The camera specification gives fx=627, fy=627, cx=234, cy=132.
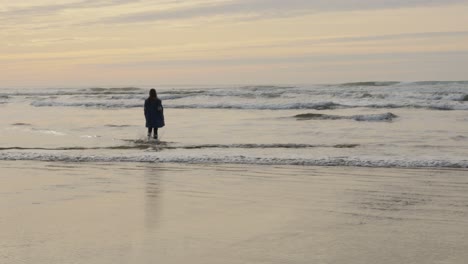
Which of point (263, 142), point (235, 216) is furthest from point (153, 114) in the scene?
point (235, 216)

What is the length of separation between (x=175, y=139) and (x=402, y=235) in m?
11.1

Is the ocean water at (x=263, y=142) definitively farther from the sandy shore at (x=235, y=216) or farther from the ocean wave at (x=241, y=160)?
the sandy shore at (x=235, y=216)

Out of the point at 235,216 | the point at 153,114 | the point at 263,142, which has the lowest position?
the point at 263,142

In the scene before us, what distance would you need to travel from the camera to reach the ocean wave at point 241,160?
34.2 feet

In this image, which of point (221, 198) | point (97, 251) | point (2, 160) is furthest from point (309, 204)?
point (2, 160)

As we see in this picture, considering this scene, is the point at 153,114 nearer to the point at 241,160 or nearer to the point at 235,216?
the point at 241,160

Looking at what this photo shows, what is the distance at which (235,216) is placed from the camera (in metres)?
6.35

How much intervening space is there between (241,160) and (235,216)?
5025 mm

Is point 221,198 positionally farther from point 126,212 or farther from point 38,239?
point 38,239

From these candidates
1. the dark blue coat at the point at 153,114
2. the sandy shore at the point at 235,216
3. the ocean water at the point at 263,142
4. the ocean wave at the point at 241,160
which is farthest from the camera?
the dark blue coat at the point at 153,114

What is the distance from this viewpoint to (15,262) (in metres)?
4.65

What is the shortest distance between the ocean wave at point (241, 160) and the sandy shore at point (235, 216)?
62cm

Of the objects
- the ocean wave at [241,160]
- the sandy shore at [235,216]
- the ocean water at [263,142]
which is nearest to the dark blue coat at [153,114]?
the ocean water at [263,142]

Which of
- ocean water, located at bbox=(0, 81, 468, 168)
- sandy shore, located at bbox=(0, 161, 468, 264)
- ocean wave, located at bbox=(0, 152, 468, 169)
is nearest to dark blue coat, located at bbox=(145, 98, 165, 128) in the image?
ocean water, located at bbox=(0, 81, 468, 168)
